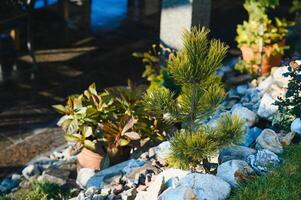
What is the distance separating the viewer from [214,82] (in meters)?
3.83

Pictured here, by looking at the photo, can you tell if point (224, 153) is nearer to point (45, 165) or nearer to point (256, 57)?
point (45, 165)

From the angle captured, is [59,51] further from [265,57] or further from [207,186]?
[207,186]

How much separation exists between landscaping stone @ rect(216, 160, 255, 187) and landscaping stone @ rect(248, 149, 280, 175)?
0.06 m

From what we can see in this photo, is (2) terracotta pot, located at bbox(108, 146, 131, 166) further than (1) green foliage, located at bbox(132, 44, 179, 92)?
No

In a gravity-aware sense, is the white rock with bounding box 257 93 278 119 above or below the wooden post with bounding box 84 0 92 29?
below

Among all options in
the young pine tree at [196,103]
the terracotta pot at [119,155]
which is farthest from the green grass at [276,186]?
the terracotta pot at [119,155]

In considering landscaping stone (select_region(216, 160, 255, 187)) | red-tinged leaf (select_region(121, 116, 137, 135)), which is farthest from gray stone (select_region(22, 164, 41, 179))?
landscaping stone (select_region(216, 160, 255, 187))

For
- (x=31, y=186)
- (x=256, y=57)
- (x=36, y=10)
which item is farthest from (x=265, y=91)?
(x=36, y=10)

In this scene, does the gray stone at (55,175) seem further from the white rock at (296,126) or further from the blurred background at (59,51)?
the white rock at (296,126)

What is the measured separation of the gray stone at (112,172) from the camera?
4445mm

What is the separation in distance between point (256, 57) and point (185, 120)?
2.73m

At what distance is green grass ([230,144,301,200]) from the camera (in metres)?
3.41

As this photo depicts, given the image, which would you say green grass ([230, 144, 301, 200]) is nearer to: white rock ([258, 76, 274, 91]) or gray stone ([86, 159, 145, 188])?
gray stone ([86, 159, 145, 188])

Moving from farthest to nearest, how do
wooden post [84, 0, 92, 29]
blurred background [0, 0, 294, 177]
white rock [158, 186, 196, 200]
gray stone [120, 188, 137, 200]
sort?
wooden post [84, 0, 92, 29] → blurred background [0, 0, 294, 177] → gray stone [120, 188, 137, 200] → white rock [158, 186, 196, 200]
